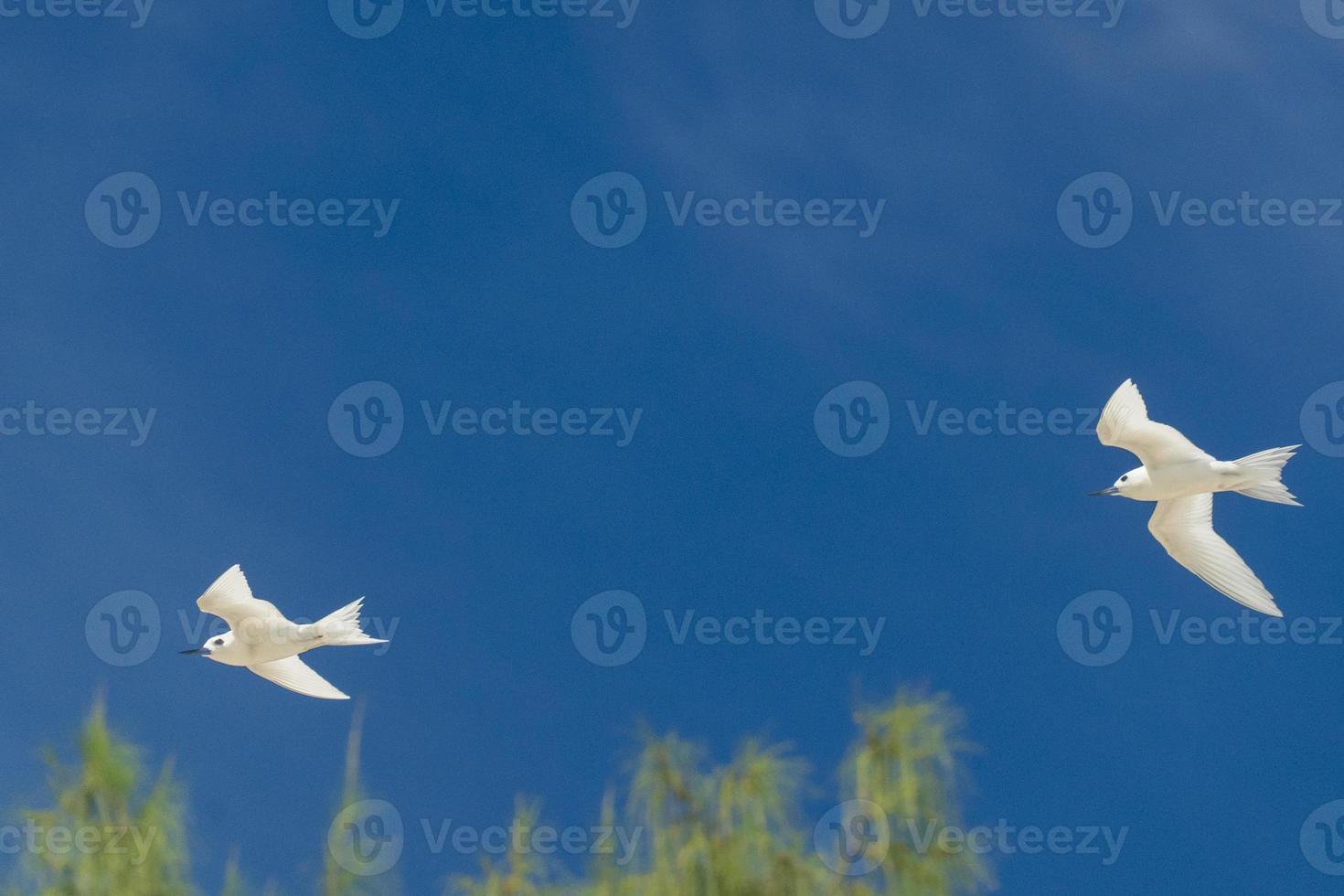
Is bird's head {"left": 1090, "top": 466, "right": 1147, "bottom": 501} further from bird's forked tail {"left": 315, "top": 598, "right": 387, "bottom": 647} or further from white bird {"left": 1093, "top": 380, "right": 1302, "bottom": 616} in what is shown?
bird's forked tail {"left": 315, "top": 598, "right": 387, "bottom": 647}

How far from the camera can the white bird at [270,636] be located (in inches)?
733

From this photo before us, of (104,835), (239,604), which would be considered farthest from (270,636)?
(104,835)

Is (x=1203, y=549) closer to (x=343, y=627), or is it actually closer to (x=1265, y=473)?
(x=1265, y=473)

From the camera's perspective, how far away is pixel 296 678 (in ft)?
65.0

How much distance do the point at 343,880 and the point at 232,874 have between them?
91 cm

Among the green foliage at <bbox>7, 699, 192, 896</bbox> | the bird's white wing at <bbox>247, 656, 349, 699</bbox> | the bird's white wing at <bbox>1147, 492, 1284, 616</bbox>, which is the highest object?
the bird's white wing at <bbox>1147, 492, 1284, 616</bbox>

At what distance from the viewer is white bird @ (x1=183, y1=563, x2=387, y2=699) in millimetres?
18625

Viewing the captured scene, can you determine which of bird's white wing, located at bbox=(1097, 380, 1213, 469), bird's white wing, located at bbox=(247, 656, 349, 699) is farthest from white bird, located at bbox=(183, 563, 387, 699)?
bird's white wing, located at bbox=(1097, 380, 1213, 469)

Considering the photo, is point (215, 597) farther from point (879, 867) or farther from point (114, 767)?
point (879, 867)

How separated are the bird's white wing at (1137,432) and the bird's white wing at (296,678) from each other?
8147mm

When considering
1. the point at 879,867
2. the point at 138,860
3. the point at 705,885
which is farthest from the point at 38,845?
the point at 879,867

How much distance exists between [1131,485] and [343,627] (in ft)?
27.4

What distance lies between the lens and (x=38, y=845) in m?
11.8

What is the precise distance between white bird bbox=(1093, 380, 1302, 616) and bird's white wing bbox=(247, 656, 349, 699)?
8.21 m
